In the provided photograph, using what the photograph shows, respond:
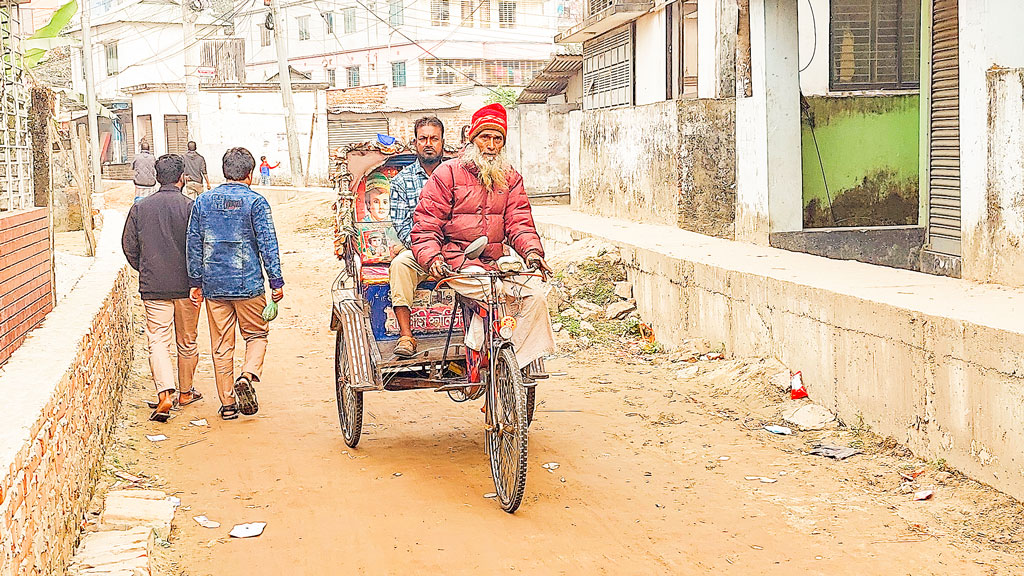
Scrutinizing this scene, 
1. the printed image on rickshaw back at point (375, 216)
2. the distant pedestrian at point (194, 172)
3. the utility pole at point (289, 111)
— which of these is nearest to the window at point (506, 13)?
the utility pole at point (289, 111)

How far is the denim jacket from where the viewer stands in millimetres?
8141

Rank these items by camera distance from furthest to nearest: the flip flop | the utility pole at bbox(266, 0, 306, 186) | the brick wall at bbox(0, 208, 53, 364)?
the utility pole at bbox(266, 0, 306, 186) < the flip flop < the brick wall at bbox(0, 208, 53, 364)

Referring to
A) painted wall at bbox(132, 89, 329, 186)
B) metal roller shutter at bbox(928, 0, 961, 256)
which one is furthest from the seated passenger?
painted wall at bbox(132, 89, 329, 186)

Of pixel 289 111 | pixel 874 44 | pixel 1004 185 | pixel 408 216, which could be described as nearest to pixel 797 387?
pixel 1004 185

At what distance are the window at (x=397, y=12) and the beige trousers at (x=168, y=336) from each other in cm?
4477

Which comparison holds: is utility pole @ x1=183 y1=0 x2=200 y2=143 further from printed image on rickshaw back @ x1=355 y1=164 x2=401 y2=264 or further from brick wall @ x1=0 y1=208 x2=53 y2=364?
brick wall @ x1=0 y1=208 x2=53 y2=364

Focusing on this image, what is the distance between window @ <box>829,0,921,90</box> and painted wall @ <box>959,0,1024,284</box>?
5.12m

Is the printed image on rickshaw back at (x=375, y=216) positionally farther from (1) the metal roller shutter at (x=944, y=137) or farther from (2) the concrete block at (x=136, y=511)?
(1) the metal roller shutter at (x=944, y=137)

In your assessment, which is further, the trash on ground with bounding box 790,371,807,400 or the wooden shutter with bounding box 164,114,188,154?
the wooden shutter with bounding box 164,114,188,154

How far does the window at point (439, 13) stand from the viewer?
50.4m

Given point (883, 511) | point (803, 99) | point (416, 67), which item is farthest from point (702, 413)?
point (416, 67)

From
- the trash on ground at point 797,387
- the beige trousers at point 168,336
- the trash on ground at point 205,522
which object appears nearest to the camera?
the trash on ground at point 205,522

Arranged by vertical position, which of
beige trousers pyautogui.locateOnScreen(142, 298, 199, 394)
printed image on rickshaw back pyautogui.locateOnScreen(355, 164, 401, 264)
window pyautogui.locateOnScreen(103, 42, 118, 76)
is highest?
window pyautogui.locateOnScreen(103, 42, 118, 76)

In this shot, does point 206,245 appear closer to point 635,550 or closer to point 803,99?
point 635,550
